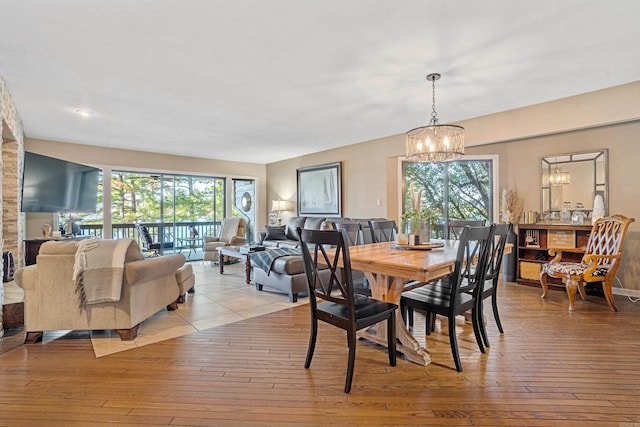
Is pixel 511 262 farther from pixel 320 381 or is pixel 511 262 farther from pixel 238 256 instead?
pixel 238 256

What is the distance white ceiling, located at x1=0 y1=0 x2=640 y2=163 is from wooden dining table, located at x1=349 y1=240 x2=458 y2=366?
1718 mm

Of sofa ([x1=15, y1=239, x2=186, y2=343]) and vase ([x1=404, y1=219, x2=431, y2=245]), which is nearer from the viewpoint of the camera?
sofa ([x1=15, y1=239, x2=186, y2=343])

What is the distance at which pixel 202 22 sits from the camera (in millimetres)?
2340

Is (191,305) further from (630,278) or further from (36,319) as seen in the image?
(630,278)

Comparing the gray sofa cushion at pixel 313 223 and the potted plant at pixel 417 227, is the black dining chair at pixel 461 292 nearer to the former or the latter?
the potted plant at pixel 417 227

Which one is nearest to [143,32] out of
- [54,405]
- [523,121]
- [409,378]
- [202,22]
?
[202,22]

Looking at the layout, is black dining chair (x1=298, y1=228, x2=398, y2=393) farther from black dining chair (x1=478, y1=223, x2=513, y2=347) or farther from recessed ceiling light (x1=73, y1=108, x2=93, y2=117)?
recessed ceiling light (x1=73, y1=108, x2=93, y2=117)

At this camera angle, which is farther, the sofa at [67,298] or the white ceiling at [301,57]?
the sofa at [67,298]

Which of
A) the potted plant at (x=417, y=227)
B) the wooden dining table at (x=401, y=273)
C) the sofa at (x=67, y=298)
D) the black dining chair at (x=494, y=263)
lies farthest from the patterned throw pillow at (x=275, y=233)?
the black dining chair at (x=494, y=263)

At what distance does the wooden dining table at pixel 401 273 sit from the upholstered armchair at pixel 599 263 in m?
1.97

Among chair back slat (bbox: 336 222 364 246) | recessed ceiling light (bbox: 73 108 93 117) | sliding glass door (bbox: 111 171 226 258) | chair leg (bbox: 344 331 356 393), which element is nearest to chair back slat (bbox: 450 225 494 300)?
chair leg (bbox: 344 331 356 393)

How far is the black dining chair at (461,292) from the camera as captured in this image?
2.20 metres

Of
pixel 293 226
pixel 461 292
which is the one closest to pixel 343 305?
pixel 461 292

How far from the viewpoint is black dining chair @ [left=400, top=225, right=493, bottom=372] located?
2197mm
